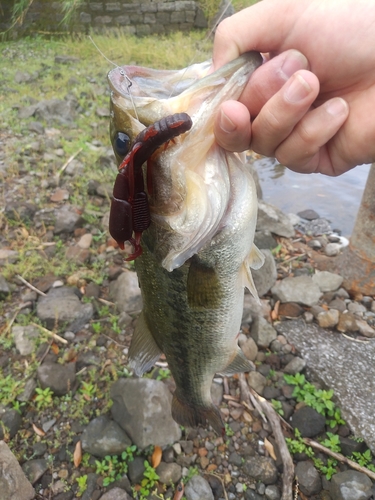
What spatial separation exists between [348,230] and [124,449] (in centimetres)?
430

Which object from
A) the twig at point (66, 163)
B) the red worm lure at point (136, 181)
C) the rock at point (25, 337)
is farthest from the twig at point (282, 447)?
the twig at point (66, 163)

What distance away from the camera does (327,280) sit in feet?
12.7

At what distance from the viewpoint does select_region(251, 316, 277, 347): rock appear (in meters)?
3.26

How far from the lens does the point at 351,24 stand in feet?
4.69

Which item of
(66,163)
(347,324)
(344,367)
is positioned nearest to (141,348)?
(344,367)

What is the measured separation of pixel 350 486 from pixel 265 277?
1.79m

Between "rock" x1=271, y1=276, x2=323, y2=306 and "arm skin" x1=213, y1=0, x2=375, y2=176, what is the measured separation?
2255 mm

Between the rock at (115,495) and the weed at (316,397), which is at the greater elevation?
the weed at (316,397)

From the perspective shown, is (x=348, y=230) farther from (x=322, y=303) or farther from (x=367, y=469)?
(x=367, y=469)

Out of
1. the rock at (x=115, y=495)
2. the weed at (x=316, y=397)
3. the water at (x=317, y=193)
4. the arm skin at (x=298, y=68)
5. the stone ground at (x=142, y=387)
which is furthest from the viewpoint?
the water at (x=317, y=193)

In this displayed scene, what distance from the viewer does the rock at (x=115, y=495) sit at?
242 centimetres

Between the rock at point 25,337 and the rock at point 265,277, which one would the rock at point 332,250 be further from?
the rock at point 25,337

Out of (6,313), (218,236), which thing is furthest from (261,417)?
(6,313)

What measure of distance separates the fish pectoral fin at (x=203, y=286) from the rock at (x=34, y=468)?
1.69 metres
